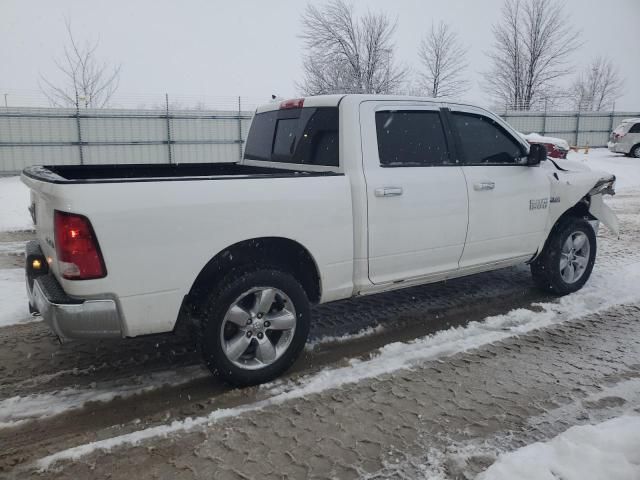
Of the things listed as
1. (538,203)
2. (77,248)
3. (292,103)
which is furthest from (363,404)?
(538,203)

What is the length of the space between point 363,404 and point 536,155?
2959 mm

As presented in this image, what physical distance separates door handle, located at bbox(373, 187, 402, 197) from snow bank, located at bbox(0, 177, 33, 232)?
8286mm

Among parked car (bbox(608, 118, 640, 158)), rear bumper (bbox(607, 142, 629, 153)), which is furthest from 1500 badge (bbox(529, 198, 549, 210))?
rear bumper (bbox(607, 142, 629, 153))

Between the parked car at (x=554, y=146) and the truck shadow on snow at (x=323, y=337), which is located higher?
the parked car at (x=554, y=146)

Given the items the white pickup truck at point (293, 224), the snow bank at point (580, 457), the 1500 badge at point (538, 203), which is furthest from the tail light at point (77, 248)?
the 1500 badge at point (538, 203)

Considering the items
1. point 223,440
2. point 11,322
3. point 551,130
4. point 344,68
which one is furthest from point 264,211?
point 344,68

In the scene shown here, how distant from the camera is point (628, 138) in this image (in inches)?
923

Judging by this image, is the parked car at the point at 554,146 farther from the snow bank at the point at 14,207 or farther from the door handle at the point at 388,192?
the snow bank at the point at 14,207

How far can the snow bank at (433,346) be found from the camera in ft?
9.82

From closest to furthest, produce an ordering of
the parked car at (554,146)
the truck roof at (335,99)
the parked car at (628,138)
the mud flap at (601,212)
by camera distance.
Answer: the truck roof at (335,99) → the mud flap at (601,212) → the parked car at (554,146) → the parked car at (628,138)

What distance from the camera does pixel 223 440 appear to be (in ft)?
9.53

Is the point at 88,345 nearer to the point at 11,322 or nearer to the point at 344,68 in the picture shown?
the point at 11,322

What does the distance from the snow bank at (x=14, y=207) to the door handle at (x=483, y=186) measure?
28.1 ft

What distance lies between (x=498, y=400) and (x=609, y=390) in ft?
2.62
